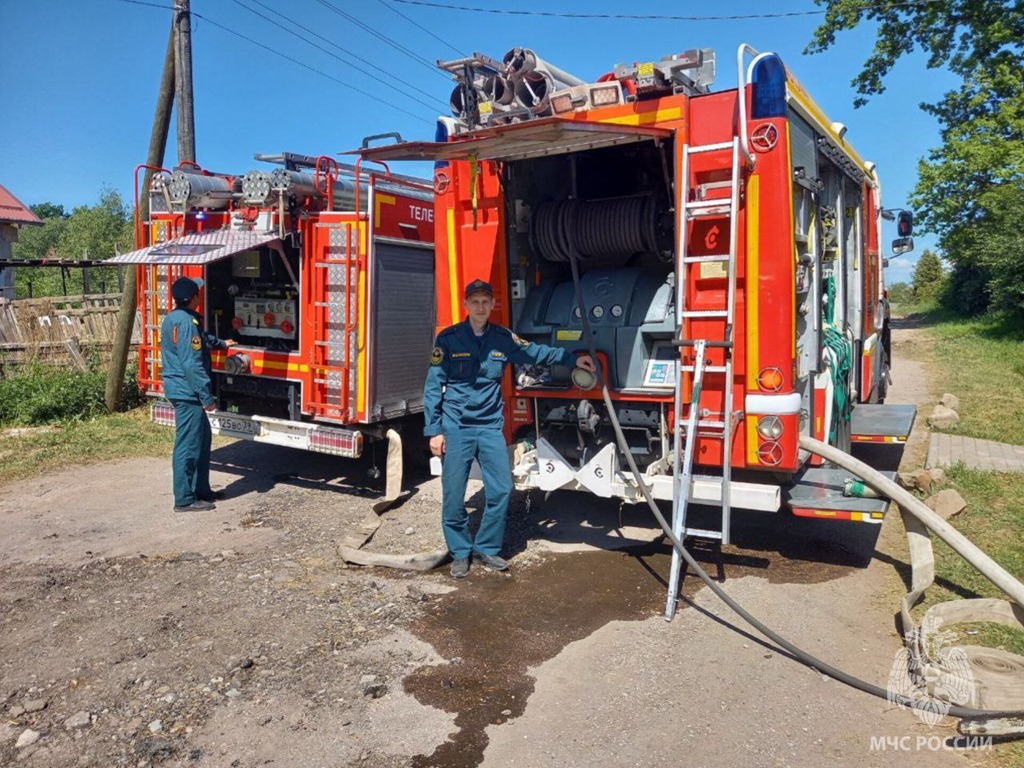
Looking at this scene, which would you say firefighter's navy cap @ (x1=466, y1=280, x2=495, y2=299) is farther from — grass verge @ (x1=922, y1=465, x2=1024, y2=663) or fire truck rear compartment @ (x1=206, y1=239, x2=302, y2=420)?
grass verge @ (x1=922, y1=465, x2=1024, y2=663)

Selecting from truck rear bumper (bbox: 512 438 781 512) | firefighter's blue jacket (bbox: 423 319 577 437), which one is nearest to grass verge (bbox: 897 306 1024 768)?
truck rear bumper (bbox: 512 438 781 512)

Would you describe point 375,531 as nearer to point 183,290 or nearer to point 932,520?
point 183,290

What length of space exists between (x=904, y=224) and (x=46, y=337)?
12.1 m

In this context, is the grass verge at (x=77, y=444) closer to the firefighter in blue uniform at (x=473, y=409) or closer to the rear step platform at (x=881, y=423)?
the firefighter in blue uniform at (x=473, y=409)

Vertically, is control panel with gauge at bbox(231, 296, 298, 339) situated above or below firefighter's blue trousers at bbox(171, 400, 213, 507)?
above

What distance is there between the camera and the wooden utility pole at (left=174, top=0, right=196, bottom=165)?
10555 mm

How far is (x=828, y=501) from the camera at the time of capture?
4895 mm

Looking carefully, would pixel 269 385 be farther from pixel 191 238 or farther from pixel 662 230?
pixel 662 230

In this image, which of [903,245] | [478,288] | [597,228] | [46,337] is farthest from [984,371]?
[46,337]

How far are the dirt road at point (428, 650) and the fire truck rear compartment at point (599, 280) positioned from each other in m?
0.98

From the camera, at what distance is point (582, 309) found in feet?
17.8

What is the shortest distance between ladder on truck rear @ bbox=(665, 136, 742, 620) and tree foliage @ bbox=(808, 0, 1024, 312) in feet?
55.9

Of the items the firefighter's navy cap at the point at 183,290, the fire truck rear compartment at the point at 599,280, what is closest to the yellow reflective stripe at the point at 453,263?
the fire truck rear compartment at the point at 599,280

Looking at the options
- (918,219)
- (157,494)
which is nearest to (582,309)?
(157,494)
